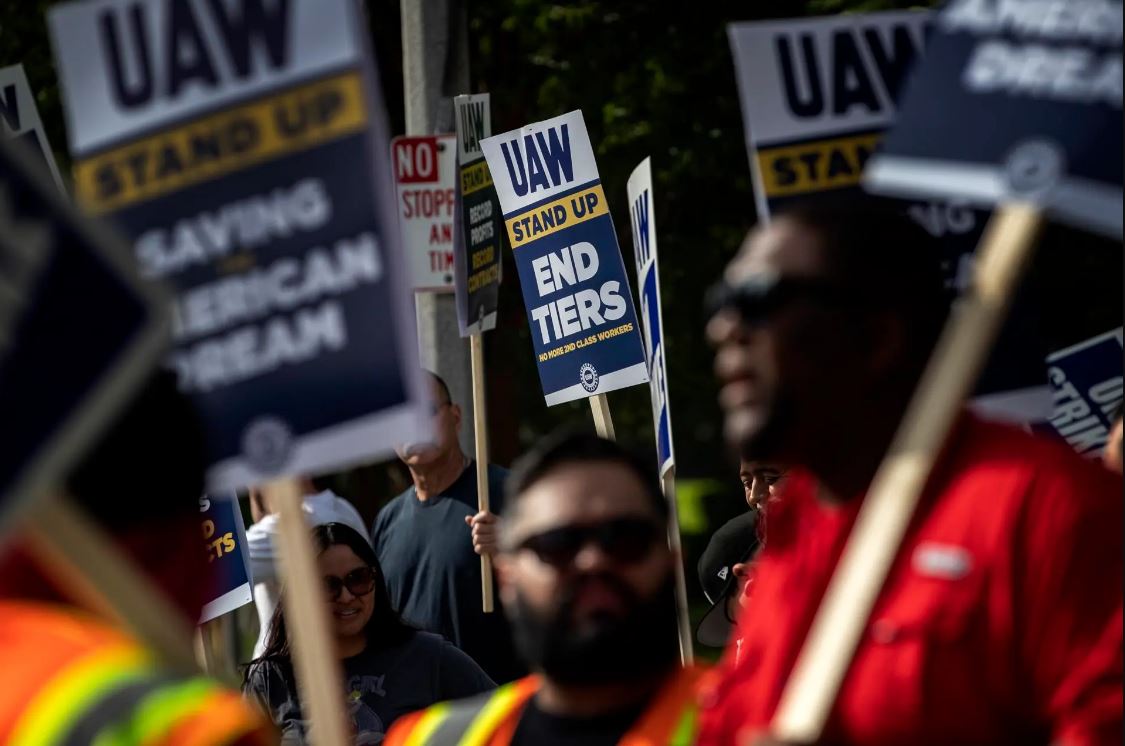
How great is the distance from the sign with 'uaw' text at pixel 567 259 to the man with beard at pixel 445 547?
0.61m

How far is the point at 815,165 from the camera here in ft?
12.3

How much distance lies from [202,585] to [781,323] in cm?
94

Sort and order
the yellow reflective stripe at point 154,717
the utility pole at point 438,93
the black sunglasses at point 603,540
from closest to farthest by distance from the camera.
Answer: the yellow reflective stripe at point 154,717, the black sunglasses at point 603,540, the utility pole at point 438,93

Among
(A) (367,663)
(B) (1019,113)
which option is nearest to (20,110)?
(A) (367,663)

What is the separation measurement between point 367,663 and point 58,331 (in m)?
3.82

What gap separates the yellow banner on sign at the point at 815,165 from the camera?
370 centimetres

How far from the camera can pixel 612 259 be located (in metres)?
7.45

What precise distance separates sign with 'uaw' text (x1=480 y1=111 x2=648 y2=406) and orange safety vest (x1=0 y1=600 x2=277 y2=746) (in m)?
5.06

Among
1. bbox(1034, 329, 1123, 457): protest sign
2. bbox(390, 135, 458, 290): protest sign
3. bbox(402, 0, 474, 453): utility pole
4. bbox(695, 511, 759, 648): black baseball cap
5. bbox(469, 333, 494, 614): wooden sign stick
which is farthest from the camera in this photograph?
bbox(402, 0, 474, 453): utility pole

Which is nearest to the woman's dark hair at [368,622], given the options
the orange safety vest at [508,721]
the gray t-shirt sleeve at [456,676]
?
the gray t-shirt sleeve at [456,676]

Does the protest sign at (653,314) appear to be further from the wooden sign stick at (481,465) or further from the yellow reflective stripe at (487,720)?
the yellow reflective stripe at (487,720)

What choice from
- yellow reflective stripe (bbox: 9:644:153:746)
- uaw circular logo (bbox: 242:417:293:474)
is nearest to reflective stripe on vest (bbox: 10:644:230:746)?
yellow reflective stripe (bbox: 9:644:153:746)

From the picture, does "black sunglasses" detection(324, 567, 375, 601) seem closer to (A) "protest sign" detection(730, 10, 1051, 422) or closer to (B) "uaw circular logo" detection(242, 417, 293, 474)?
(A) "protest sign" detection(730, 10, 1051, 422)

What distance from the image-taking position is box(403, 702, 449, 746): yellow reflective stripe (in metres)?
3.52
